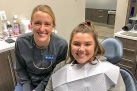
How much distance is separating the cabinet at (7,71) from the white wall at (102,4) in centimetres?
372

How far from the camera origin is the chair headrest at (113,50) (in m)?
1.23

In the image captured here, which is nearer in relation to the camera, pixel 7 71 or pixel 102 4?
pixel 7 71

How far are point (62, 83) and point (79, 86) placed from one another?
0.38 feet

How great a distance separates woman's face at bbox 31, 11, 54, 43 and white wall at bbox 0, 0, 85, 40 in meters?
1.02

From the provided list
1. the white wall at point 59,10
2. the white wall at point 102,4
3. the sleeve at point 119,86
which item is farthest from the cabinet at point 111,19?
the sleeve at point 119,86

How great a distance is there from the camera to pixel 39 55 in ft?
4.27

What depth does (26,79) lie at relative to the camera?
1.35 metres

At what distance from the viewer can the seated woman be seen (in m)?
1.06

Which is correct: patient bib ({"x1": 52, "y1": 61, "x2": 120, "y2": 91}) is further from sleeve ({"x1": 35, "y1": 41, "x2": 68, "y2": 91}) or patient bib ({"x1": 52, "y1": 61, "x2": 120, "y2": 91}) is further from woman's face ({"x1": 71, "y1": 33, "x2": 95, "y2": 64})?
sleeve ({"x1": 35, "y1": 41, "x2": 68, "y2": 91})

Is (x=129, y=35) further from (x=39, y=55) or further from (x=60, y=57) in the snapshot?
(x=39, y=55)

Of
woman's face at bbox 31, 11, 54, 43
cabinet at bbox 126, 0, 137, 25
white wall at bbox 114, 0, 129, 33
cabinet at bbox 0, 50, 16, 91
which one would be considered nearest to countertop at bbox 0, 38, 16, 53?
cabinet at bbox 0, 50, 16, 91

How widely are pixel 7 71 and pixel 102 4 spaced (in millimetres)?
3852

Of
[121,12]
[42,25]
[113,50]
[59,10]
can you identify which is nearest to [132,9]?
[121,12]

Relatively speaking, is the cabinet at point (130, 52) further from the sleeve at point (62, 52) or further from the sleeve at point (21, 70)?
the sleeve at point (21, 70)
